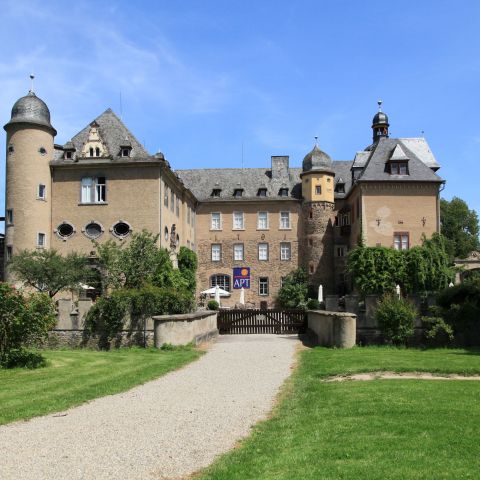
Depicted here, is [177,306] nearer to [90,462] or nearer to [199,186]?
[90,462]

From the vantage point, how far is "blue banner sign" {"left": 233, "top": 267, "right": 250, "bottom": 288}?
177 ft

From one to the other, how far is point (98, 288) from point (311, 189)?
2243 cm

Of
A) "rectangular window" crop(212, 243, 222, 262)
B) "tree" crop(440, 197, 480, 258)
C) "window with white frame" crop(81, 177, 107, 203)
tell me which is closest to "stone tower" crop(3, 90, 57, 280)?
"window with white frame" crop(81, 177, 107, 203)

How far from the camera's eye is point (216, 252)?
2167 inches

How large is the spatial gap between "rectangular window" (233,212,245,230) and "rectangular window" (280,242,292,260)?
4.00 m

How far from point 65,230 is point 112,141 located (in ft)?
22.2

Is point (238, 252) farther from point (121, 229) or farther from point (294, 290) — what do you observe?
point (121, 229)

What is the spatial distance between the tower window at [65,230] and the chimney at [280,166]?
23.0 meters

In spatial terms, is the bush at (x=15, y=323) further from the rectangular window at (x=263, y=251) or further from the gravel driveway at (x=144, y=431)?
the rectangular window at (x=263, y=251)

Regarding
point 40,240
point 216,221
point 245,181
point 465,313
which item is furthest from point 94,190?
point 465,313

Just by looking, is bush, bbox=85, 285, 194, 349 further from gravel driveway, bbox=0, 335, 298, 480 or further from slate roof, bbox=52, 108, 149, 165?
slate roof, bbox=52, 108, 149, 165

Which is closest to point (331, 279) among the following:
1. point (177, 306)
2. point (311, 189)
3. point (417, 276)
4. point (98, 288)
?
point (311, 189)

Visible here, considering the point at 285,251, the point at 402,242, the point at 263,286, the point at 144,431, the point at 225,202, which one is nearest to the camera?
the point at 144,431

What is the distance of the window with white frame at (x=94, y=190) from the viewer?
40.0m
